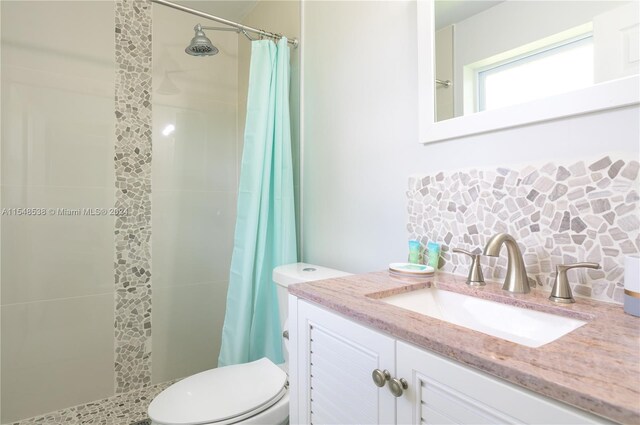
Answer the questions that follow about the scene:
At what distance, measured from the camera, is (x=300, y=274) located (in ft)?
4.52

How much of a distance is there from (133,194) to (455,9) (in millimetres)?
1794

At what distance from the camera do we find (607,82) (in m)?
0.72

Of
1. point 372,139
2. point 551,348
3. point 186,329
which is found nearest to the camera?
point 551,348

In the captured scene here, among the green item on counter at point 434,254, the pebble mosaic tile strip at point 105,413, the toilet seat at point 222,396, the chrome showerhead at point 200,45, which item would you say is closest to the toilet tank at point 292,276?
the toilet seat at point 222,396

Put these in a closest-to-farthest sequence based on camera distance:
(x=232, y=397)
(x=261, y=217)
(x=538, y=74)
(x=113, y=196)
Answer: (x=538, y=74) < (x=232, y=397) < (x=261, y=217) < (x=113, y=196)

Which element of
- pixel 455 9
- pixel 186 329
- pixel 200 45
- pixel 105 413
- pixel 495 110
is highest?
pixel 200 45

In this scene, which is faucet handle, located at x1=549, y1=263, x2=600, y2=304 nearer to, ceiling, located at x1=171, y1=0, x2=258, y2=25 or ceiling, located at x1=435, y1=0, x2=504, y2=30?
ceiling, located at x1=435, y1=0, x2=504, y2=30

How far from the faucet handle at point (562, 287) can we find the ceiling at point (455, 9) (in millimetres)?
755

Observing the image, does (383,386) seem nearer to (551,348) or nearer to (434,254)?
(551,348)

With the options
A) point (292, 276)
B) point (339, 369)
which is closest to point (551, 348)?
point (339, 369)

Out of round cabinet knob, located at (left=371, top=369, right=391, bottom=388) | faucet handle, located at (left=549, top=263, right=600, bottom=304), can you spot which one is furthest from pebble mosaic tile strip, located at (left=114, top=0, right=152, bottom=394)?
faucet handle, located at (left=549, top=263, right=600, bottom=304)

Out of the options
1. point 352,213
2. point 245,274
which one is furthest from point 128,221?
point 352,213

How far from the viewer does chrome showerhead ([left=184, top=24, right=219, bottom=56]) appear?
1.69 m
